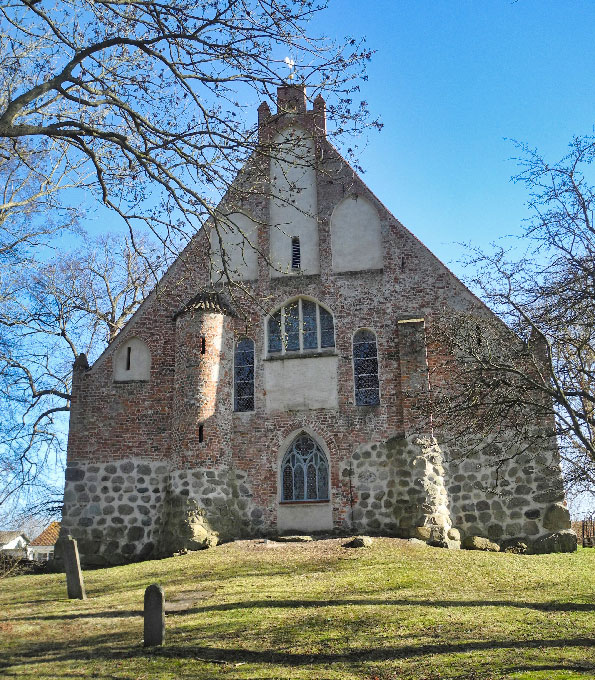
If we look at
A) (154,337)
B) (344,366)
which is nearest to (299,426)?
(344,366)

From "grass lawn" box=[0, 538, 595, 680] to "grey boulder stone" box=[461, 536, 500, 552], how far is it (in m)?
0.89

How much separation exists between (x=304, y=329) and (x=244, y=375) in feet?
6.94

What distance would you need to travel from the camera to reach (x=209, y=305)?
19.0 metres

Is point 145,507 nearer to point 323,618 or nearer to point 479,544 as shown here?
point 479,544

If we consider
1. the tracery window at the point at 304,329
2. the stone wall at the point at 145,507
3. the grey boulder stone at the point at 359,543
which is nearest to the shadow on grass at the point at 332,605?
the grey boulder stone at the point at 359,543

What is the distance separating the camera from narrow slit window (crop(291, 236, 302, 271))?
65.6ft

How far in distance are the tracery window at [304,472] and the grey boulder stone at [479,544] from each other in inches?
145

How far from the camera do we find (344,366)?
18.7 meters

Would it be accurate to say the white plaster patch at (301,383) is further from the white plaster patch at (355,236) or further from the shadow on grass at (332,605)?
the shadow on grass at (332,605)

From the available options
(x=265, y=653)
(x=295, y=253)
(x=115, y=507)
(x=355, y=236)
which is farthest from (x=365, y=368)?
(x=265, y=653)

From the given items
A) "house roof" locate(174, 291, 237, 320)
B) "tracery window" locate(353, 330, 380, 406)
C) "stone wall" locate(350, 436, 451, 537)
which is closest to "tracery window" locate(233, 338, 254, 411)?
"house roof" locate(174, 291, 237, 320)

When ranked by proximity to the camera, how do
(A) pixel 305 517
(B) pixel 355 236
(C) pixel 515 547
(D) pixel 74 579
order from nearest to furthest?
(D) pixel 74 579 < (C) pixel 515 547 < (A) pixel 305 517 < (B) pixel 355 236

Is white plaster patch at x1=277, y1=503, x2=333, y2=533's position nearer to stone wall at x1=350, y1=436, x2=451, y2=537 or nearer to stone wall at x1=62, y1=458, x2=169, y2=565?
stone wall at x1=350, y1=436, x2=451, y2=537

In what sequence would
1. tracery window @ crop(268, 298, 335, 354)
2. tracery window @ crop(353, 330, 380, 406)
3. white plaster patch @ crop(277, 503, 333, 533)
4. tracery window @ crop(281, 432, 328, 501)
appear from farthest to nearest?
tracery window @ crop(268, 298, 335, 354)
tracery window @ crop(353, 330, 380, 406)
tracery window @ crop(281, 432, 328, 501)
white plaster patch @ crop(277, 503, 333, 533)
